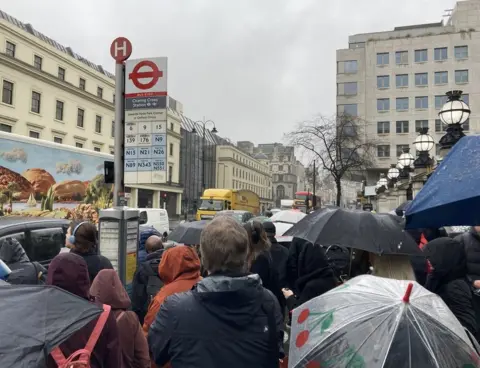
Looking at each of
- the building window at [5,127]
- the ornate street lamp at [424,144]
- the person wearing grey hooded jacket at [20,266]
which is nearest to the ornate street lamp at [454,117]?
the ornate street lamp at [424,144]

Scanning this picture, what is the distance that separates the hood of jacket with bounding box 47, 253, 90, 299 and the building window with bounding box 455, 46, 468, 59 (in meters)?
65.2

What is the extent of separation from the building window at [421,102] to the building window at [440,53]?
5861 mm

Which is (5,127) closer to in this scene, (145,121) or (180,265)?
(145,121)

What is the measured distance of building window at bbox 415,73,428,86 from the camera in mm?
57906

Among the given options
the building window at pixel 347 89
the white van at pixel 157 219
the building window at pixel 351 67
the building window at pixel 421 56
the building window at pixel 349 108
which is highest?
the building window at pixel 421 56

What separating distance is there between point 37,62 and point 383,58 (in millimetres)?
45451

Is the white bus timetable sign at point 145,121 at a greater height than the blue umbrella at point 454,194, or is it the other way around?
the white bus timetable sign at point 145,121

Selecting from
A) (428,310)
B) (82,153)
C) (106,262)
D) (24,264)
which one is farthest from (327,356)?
(82,153)

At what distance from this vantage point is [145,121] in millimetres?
7574

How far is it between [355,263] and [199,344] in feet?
11.0

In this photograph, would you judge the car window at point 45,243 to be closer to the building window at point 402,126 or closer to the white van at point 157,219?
the white van at point 157,219

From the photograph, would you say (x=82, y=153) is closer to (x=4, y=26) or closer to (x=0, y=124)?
(x=0, y=124)

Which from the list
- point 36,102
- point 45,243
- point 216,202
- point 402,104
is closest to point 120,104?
point 45,243

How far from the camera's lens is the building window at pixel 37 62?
34.6m
